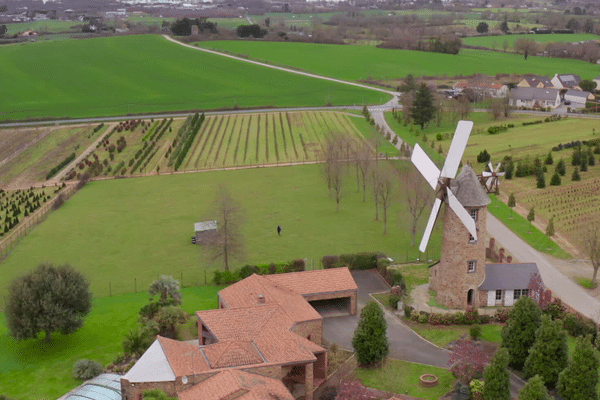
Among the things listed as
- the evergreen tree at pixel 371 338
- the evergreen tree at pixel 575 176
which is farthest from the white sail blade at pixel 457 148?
→ the evergreen tree at pixel 575 176

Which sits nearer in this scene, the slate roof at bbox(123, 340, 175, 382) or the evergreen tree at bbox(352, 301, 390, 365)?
the slate roof at bbox(123, 340, 175, 382)

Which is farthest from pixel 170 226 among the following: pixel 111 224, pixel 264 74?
pixel 264 74

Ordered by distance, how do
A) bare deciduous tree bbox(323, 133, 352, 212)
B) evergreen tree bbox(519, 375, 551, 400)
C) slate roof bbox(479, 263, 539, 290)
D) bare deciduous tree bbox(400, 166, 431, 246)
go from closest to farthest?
evergreen tree bbox(519, 375, 551, 400) < slate roof bbox(479, 263, 539, 290) < bare deciduous tree bbox(400, 166, 431, 246) < bare deciduous tree bbox(323, 133, 352, 212)

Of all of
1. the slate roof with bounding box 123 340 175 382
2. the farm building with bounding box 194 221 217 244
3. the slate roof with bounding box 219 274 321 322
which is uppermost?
the slate roof with bounding box 123 340 175 382

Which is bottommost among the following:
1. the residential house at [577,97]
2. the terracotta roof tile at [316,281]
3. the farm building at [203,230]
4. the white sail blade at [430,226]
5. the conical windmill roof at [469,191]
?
the residential house at [577,97]

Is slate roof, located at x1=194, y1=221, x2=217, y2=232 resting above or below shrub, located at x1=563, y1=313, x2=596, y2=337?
above

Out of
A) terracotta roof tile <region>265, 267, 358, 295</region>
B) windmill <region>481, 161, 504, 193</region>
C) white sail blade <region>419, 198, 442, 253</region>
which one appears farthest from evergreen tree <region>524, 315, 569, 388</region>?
windmill <region>481, 161, 504, 193</region>

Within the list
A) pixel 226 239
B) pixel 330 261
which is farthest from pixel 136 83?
pixel 330 261

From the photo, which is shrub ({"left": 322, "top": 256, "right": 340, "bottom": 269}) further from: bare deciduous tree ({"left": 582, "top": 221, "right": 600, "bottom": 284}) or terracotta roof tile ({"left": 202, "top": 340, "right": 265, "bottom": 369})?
bare deciduous tree ({"left": 582, "top": 221, "right": 600, "bottom": 284})

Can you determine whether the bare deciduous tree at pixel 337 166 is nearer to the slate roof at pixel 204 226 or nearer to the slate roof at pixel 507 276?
the slate roof at pixel 204 226
